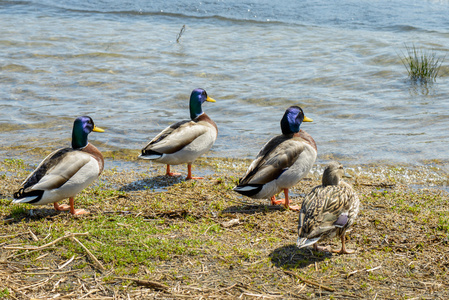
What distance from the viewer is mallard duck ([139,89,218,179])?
7250 millimetres

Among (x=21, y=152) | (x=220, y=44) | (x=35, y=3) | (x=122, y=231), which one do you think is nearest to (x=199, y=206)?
(x=122, y=231)

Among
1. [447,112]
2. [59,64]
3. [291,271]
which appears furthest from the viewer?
[59,64]

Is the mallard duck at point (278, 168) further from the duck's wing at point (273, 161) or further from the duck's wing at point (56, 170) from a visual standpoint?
the duck's wing at point (56, 170)

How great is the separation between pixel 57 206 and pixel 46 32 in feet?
44.3

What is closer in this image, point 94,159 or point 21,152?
point 94,159

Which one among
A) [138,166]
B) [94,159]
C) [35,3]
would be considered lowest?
[138,166]

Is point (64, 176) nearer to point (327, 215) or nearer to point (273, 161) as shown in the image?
point (273, 161)

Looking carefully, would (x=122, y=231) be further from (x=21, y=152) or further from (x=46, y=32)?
(x=46, y=32)

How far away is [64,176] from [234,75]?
27.9 feet

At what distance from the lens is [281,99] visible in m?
11.8

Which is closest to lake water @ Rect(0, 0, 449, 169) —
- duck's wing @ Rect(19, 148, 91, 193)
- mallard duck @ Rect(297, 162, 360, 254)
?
duck's wing @ Rect(19, 148, 91, 193)

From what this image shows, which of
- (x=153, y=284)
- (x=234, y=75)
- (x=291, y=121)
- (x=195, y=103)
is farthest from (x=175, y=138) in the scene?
(x=234, y=75)

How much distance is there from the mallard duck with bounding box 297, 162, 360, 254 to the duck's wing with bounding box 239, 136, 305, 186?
3.11 ft

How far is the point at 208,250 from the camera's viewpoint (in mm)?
4863
